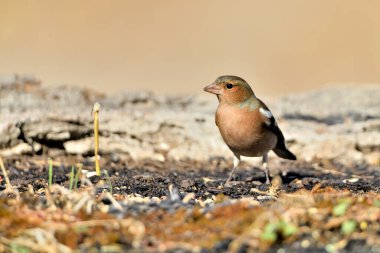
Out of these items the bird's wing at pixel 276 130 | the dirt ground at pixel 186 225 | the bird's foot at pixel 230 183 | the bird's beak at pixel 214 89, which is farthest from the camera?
the bird's beak at pixel 214 89

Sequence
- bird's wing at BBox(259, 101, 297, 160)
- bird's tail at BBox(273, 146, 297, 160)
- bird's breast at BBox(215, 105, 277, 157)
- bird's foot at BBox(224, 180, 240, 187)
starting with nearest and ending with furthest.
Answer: bird's foot at BBox(224, 180, 240, 187) → bird's breast at BBox(215, 105, 277, 157) → bird's wing at BBox(259, 101, 297, 160) → bird's tail at BBox(273, 146, 297, 160)

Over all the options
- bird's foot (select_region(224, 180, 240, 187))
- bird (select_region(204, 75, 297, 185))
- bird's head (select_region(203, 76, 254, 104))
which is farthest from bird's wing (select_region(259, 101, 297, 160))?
bird's foot (select_region(224, 180, 240, 187))

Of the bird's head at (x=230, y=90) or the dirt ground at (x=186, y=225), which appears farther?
the bird's head at (x=230, y=90)

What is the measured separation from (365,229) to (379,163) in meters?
4.68

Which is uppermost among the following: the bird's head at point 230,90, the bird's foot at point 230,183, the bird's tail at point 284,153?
the bird's head at point 230,90

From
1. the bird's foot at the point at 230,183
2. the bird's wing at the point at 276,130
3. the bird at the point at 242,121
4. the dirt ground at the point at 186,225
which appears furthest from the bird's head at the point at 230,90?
the dirt ground at the point at 186,225

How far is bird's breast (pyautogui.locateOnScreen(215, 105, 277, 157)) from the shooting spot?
7152 mm

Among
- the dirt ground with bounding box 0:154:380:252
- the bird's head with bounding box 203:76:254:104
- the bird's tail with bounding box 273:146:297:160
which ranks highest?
the bird's head with bounding box 203:76:254:104

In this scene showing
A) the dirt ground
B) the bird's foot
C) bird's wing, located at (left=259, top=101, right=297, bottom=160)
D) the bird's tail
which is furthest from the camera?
the bird's tail

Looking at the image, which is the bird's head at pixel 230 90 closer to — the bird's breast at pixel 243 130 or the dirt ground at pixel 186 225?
the bird's breast at pixel 243 130

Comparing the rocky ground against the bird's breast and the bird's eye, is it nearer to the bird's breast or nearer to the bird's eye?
the bird's breast

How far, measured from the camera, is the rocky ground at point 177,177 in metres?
3.49

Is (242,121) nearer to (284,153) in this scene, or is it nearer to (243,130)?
(243,130)

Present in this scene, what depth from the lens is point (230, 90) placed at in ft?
24.3
